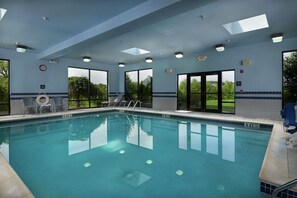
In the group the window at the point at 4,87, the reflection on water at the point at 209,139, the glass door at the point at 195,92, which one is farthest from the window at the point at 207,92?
the window at the point at 4,87

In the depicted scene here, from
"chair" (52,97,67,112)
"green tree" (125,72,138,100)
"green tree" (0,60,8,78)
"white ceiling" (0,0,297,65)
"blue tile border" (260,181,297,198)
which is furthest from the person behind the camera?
"green tree" (125,72,138,100)

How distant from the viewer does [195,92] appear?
27.2 ft

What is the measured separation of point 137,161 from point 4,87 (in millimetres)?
6948

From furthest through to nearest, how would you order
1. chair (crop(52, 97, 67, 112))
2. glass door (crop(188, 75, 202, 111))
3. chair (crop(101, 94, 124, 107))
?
chair (crop(101, 94, 124, 107)), chair (crop(52, 97, 67, 112)), glass door (crop(188, 75, 202, 111))

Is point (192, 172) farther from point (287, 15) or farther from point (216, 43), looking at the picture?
point (216, 43)

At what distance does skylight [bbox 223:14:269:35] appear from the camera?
4669 millimetres

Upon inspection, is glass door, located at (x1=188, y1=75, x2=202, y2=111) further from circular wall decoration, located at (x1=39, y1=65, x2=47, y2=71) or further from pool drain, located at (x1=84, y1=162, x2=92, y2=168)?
circular wall decoration, located at (x1=39, y1=65, x2=47, y2=71)

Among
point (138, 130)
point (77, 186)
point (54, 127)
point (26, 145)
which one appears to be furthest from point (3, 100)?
point (77, 186)

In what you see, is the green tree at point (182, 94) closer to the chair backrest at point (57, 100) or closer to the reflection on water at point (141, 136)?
the reflection on water at point (141, 136)

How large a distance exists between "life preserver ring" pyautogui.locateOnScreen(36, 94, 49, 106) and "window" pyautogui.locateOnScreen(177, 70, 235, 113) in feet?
19.3

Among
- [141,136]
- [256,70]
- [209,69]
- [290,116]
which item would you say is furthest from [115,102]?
[290,116]

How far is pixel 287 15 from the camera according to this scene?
3992 mm

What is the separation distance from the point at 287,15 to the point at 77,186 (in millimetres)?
5173

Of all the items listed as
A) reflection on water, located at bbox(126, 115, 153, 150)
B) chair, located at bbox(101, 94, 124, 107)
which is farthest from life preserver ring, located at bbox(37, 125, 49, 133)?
chair, located at bbox(101, 94, 124, 107)
